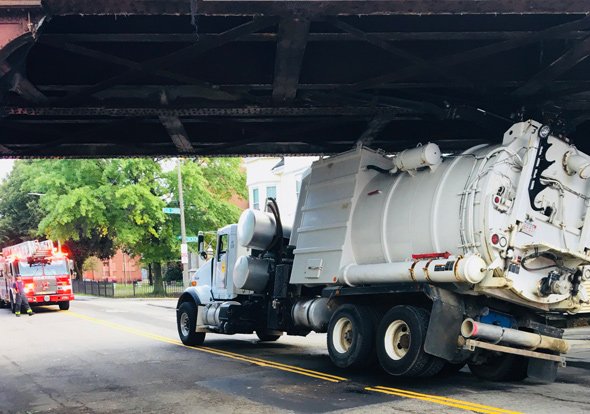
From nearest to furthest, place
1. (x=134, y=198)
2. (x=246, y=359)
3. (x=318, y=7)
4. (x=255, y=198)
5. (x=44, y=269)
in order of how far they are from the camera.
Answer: (x=318, y=7), (x=246, y=359), (x=44, y=269), (x=134, y=198), (x=255, y=198)

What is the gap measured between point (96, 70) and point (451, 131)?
6814mm

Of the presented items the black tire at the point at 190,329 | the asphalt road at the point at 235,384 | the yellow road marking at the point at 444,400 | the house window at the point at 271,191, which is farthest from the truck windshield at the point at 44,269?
the yellow road marking at the point at 444,400

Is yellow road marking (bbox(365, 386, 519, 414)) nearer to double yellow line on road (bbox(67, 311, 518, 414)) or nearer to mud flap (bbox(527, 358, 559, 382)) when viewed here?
double yellow line on road (bbox(67, 311, 518, 414))

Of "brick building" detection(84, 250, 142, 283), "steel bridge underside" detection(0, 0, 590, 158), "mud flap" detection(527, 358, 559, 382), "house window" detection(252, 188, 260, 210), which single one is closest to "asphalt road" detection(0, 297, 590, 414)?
"mud flap" detection(527, 358, 559, 382)

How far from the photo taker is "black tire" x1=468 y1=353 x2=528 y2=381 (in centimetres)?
948

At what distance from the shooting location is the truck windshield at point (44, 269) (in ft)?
91.8

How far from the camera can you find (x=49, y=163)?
119ft

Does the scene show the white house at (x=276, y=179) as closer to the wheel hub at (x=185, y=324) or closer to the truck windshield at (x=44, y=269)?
the truck windshield at (x=44, y=269)

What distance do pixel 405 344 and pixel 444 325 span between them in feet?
2.98

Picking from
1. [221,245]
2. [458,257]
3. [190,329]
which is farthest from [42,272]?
[458,257]

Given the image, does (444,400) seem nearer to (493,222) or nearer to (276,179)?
(493,222)

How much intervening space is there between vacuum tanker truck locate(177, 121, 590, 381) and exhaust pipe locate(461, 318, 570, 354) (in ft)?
0.05

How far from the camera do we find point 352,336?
9922 millimetres

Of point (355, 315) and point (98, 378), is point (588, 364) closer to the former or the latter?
point (355, 315)
